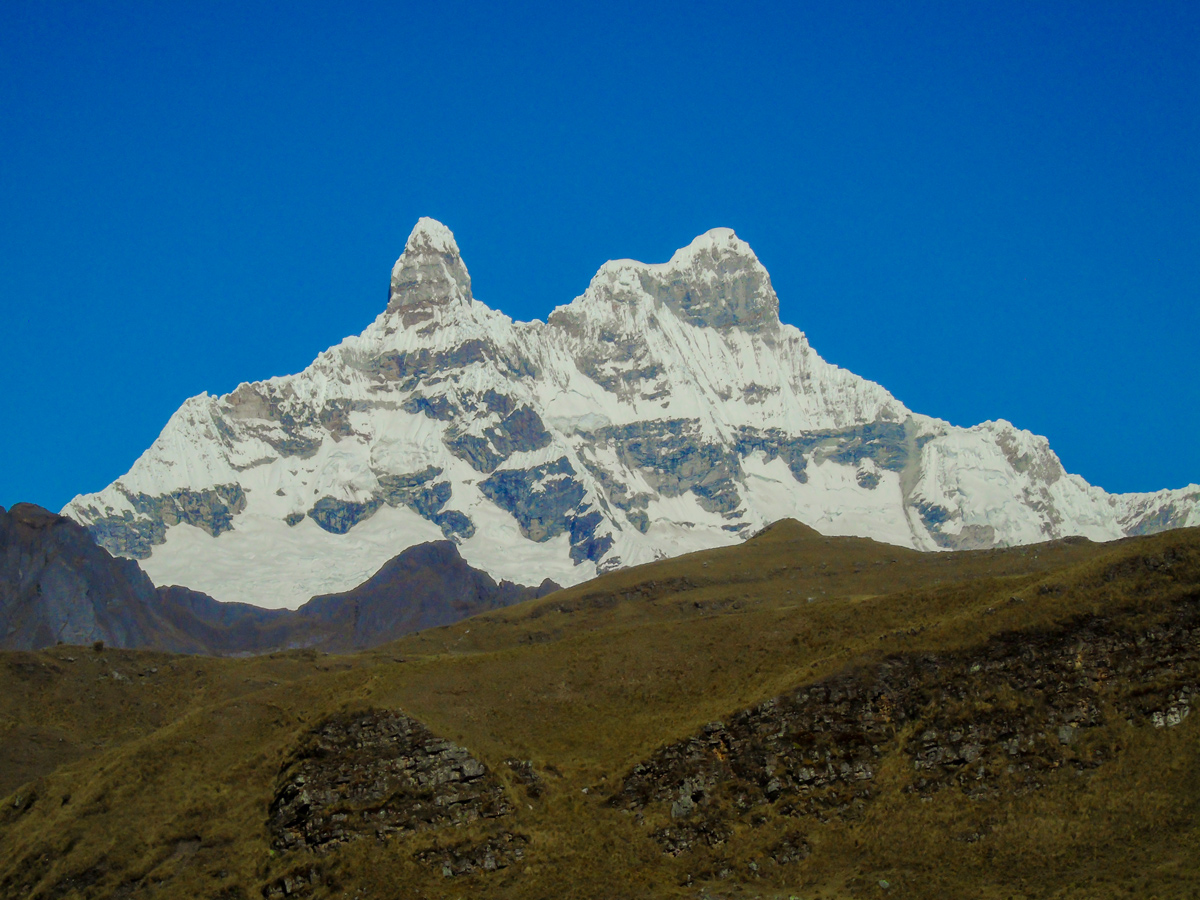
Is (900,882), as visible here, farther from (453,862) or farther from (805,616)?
(805,616)

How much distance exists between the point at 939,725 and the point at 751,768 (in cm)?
1120

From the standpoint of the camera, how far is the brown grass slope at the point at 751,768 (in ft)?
222

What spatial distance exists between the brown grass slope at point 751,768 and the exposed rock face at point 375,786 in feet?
1.13

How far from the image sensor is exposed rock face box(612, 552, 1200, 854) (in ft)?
236

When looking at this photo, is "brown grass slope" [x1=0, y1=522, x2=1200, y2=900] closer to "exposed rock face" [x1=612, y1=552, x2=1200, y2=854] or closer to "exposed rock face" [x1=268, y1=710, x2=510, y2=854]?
"exposed rock face" [x1=612, y1=552, x2=1200, y2=854]

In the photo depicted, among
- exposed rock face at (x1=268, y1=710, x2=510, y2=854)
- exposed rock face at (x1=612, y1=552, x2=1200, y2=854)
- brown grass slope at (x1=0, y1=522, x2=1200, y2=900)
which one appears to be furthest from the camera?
exposed rock face at (x1=268, y1=710, x2=510, y2=854)

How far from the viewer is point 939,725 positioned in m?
75.1

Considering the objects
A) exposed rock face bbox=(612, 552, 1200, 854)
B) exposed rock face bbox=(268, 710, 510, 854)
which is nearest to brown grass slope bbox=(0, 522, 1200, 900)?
exposed rock face bbox=(612, 552, 1200, 854)

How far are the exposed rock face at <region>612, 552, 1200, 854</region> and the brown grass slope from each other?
0.15 metres

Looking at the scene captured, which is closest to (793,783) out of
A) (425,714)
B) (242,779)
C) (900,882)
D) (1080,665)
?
(900,882)

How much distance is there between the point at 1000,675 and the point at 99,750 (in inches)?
3115

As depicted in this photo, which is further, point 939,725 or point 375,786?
point 375,786

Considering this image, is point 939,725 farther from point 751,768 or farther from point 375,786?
point 375,786

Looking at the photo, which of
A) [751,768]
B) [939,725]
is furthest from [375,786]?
[939,725]
